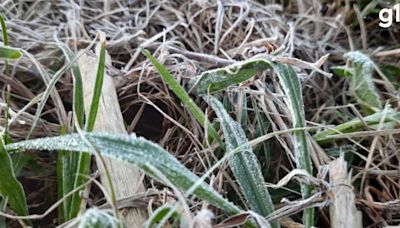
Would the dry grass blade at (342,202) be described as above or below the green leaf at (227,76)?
below

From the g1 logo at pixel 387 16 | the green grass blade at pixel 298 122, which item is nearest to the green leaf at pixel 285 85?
the green grass blade at pixel 298 122

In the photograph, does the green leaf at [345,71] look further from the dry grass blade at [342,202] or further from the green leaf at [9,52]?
the green leaf at [9,52]

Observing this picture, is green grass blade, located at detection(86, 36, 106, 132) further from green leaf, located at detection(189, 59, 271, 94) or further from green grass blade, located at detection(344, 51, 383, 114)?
green grass blade, located at detection(344, 51, 383, 114)

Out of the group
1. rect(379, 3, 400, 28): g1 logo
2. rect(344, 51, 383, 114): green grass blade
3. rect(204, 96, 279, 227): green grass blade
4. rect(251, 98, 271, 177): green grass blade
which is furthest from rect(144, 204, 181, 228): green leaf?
rect(379, 3, 400, 28): g1 logo

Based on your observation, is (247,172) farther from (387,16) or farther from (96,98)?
(387,16)

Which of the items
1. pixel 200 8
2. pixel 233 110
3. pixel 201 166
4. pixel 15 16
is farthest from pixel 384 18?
pixel 15 16

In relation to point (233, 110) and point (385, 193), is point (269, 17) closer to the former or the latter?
point (233, 110)
